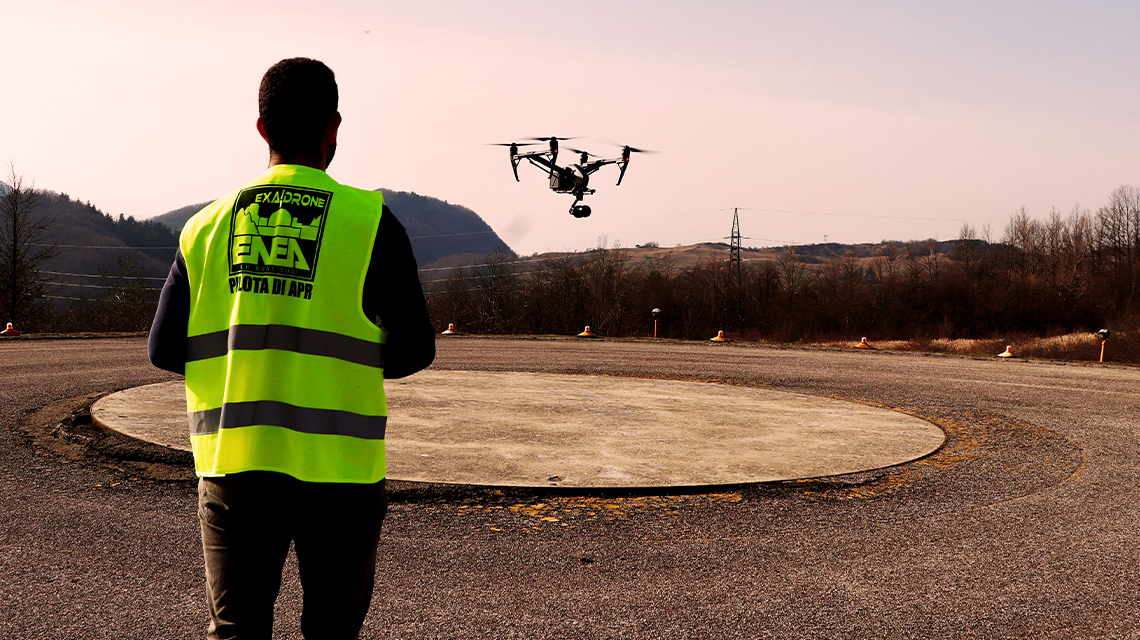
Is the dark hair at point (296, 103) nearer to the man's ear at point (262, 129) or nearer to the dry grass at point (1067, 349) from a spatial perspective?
the man's ear at point (262, 129)

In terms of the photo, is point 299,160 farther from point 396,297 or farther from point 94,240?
point 94,240

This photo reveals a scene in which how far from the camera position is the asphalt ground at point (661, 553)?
154 inches

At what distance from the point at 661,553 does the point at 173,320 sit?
12.2 feet

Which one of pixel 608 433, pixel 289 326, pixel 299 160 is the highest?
pixel 299 160

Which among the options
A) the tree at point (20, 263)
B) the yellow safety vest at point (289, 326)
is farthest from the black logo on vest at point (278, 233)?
the tree at point (20, 263)

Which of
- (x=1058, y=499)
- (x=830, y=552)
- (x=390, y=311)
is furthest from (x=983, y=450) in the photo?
(x=390, y=311)

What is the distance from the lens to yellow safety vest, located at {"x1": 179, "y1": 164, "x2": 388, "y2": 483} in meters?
1.94

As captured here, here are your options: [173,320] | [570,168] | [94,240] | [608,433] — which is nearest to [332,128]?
[173,320]

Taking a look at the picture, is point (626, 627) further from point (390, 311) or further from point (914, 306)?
point (914, 306)

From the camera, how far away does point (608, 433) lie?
9.09 meters

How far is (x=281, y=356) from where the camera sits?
194cm

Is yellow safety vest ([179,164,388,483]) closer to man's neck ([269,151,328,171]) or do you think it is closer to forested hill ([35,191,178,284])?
man's neck ([269,151,328,171])

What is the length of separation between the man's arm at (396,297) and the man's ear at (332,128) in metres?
0.28

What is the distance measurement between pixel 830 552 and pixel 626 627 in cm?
193
